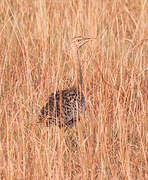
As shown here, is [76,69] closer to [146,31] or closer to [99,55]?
[99,55]

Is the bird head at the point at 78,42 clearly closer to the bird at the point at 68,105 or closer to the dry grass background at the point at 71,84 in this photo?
the bird at the point at 68,105

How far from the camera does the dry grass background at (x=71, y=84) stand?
331 centimetres

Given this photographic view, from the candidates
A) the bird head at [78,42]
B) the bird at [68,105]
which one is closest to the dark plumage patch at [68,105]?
the bird at [68,105]

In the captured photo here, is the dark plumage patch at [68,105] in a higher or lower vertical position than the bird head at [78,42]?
lower

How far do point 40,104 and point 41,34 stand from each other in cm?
98

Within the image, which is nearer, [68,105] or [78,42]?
[68,105]

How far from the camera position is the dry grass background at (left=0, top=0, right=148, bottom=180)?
10.8 ft

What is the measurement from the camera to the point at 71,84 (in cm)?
458

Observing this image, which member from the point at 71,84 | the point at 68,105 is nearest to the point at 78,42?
the point at 71,84

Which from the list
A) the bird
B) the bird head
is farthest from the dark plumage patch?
the bird head

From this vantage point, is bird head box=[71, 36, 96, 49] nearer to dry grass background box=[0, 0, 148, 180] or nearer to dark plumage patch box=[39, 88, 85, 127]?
dry grass background box=[0, 0, 148, 180]

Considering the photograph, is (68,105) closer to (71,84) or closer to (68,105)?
(68,105)

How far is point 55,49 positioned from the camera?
4977 mm

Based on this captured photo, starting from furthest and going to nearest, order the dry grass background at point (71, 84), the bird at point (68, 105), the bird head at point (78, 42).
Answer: the bird head at point (78, 42)
the bird at point (68, 105)
the dry grass background at point (71, 84)
